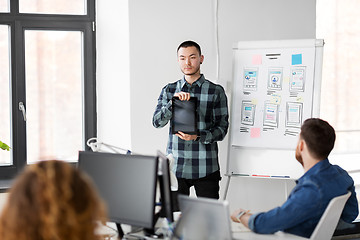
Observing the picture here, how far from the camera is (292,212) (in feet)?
7.80

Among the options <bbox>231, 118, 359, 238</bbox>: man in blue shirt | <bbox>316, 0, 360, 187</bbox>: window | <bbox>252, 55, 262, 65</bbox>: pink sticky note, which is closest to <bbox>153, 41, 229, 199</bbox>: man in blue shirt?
<bbox>252, 55, 262, 65</bbox>: pink sticky note

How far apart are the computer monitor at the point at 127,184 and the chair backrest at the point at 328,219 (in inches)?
30.0

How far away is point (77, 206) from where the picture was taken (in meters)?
1.25

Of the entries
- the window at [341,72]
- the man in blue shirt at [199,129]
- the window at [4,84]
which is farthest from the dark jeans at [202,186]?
the window at [341,72]

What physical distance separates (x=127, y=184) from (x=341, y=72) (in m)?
3.79

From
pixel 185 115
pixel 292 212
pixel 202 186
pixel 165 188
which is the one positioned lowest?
pixel 202 186

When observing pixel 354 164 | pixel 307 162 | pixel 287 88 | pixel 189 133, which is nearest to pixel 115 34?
pixel 189 133

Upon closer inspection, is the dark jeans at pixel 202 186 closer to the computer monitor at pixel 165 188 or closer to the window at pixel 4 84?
the computer monitor at pixel 165 188

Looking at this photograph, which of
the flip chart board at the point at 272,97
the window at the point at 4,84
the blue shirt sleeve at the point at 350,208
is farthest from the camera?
the window at the point at 4,84

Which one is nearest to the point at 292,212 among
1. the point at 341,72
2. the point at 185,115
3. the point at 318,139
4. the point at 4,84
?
the point at 318,139

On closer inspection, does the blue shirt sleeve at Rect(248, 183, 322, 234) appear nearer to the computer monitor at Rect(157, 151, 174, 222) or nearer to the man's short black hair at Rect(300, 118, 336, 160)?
the man's short black hair at Rect(300, 118, 336, 160)

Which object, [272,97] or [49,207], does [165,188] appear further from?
[272,97]

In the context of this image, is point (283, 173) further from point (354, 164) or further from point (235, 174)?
point (354, 164)

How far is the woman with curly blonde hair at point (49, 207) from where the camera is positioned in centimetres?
121
